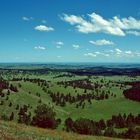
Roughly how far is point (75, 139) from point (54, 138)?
396cm

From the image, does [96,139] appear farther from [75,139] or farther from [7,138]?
[7,138]

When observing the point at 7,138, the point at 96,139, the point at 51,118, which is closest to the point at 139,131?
the point at 51,118

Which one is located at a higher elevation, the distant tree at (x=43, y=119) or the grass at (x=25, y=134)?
the grass at (x=25, y=134)

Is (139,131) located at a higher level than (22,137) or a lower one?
lower

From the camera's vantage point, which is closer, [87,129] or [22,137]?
[22,137]

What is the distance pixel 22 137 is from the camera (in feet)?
133

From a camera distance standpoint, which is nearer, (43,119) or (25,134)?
(25,134)

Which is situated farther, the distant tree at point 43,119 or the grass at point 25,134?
the distant tree at point 43,119

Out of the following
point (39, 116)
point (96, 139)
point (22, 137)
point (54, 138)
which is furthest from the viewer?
point (39, 116)

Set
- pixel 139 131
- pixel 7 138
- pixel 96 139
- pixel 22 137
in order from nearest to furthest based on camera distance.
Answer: pixel 7 138
pixel 22 137
pixel 96 139
pixel 139 131

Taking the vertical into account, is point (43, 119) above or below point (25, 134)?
below

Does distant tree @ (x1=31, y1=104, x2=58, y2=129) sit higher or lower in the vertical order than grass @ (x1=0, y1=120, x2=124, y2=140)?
lower

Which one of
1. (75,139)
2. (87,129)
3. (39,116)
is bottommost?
(87,129)

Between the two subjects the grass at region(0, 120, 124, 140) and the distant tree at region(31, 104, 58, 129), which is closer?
the grass at region(0, 120, 124, 140)
